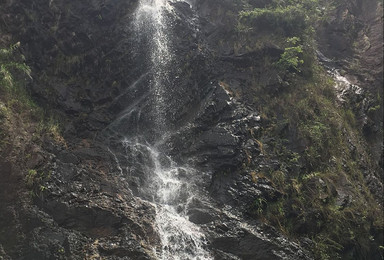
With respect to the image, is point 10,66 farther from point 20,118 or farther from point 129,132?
point 129,132

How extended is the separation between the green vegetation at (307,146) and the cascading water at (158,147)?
274 cm

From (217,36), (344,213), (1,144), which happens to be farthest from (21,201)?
(217,36)

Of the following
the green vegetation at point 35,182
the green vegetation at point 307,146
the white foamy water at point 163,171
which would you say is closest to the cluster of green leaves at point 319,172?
the green vegetation at point 307,146

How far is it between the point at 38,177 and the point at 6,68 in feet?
18.3

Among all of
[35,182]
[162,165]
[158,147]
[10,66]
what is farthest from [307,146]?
[10,66]

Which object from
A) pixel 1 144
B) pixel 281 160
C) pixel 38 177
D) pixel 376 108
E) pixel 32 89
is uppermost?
pixel 376 108

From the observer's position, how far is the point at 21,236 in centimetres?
880

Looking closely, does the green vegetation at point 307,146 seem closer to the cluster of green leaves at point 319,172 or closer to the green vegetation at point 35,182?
the cluster of green leaves at point 319,172

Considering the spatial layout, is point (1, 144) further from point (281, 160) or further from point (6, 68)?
point (281, 160)

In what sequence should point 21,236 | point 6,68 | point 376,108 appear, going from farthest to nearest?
point 376,108 < point 6,68 < point 21,236

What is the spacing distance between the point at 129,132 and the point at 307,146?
26.4 feet

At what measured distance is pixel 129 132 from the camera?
15109mm

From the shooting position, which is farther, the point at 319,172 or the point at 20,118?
the point at 319,172

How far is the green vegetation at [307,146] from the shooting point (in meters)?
12.0
